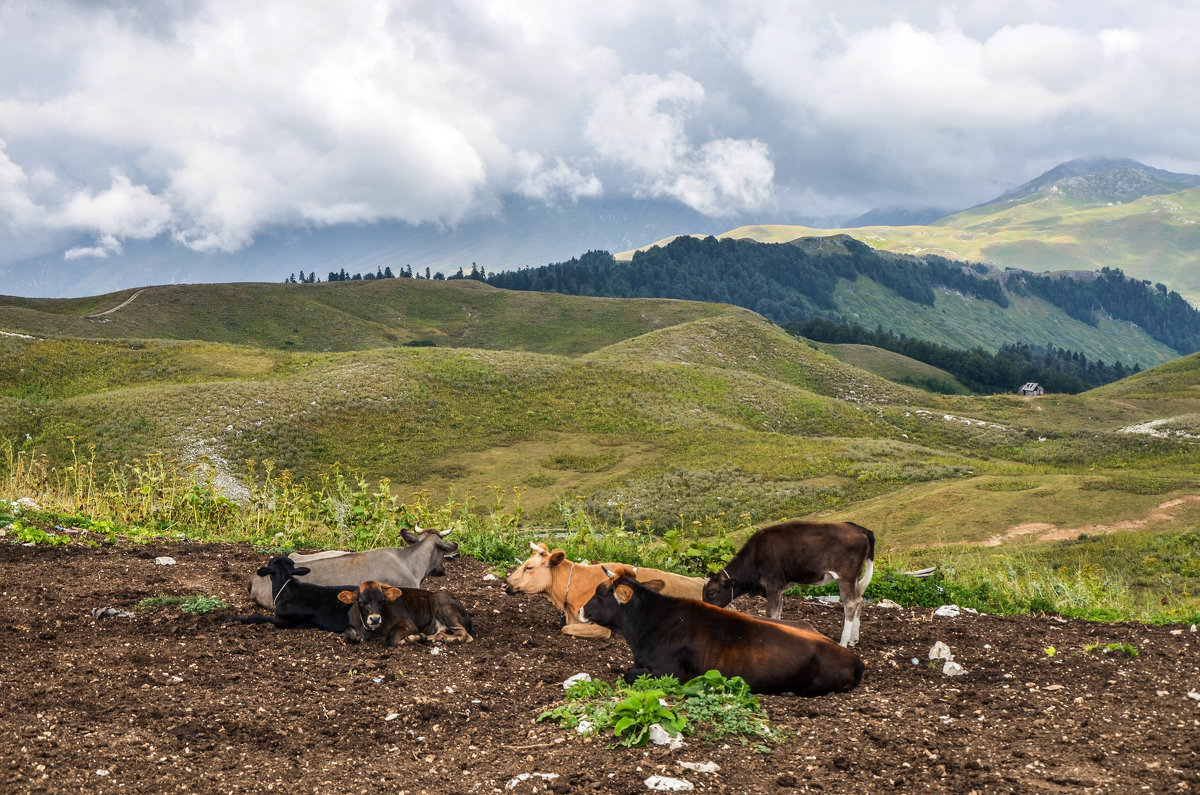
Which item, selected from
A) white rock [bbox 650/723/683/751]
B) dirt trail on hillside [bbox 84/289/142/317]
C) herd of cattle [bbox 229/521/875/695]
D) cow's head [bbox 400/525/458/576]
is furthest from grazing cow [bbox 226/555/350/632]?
dirt trail on hillside [bbox 84/289/142/317]

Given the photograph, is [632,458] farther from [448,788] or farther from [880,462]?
[448,788]

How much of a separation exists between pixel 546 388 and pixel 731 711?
62046 millimetres

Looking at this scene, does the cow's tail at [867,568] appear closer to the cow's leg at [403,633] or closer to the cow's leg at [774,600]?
the cow's leg at [774,600]

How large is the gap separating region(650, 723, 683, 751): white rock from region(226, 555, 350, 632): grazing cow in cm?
449

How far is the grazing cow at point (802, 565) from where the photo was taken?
9.12 meters

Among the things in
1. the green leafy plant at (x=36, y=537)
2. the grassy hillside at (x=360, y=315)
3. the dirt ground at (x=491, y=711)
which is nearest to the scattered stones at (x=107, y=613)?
the dirt ground at (x=491, y=711)

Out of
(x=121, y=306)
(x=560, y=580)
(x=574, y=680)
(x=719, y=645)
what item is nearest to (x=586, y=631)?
(x=560, y=580)

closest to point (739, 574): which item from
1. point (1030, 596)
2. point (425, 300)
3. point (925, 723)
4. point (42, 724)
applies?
point (925, 723)

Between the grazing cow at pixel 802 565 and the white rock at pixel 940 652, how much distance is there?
80cm

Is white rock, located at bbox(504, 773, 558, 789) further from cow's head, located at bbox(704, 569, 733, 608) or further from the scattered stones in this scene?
the scattered stones

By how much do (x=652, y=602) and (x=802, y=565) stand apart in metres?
2.22

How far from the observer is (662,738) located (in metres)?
6.08

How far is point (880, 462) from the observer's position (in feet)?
161

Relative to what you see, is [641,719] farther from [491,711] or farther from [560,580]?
[560,580]
